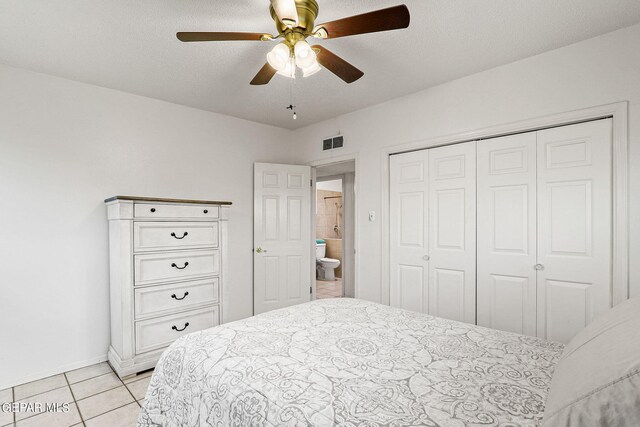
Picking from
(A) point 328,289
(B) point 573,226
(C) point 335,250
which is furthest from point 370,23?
(C) point 335,250

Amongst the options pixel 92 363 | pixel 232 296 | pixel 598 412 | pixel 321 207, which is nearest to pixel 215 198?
pixel 232 296

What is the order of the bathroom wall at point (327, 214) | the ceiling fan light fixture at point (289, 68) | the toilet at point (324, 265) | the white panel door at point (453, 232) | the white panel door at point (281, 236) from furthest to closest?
1. the bathroom wall at point (327, 214)
2. the toilet at point (324, 265)
3. the white panel door at point (281, 236)
4. the white panel door at point (453, 232)
5. the ceiling fan light fixture at point (289, 68)

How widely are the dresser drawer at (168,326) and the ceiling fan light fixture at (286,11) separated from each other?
8.12 feet

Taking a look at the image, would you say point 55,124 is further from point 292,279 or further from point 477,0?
point 477,0

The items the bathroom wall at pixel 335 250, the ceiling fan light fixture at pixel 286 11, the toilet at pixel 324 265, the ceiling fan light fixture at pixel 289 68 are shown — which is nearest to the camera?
the ceiling fan light fixture at pixel 286 11

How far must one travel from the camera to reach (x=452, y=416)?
2.84ft

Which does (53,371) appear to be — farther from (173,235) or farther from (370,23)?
(370,23)

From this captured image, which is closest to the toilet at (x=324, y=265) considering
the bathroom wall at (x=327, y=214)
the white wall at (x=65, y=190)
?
the bathroom wall at (x=327, y=214)

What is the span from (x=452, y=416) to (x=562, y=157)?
2238 mm

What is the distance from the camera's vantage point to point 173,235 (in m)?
2.75

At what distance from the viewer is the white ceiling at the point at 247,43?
1829mm

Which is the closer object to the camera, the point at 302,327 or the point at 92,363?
the point at 302,327

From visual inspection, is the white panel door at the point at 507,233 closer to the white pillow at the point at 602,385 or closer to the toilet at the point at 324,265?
the white pillow at the point at 602,385

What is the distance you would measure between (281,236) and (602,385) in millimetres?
3514
